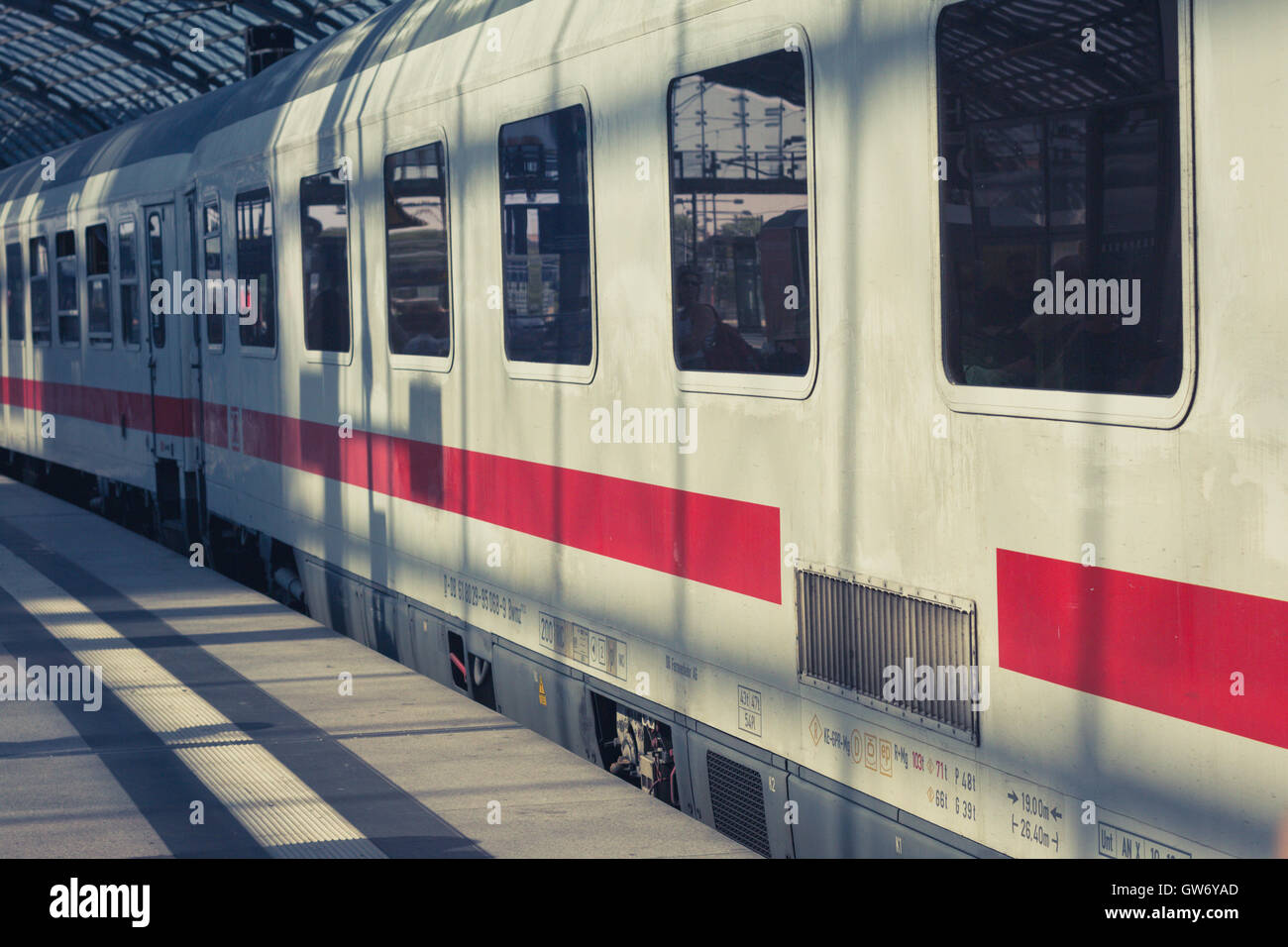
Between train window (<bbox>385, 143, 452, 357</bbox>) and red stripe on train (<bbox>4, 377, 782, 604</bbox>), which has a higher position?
train window (<bbox>385, 143, 452, 357</bbox>)

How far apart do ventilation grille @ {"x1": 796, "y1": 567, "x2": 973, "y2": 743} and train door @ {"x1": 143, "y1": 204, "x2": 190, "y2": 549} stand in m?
8.61

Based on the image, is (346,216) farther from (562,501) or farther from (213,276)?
(213,276)

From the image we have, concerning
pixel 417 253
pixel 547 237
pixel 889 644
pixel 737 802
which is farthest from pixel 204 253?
pixel 889 644

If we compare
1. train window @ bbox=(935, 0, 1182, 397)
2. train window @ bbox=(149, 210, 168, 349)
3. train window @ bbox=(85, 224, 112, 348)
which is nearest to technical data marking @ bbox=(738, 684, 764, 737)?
train window @ bbox=(935, 0, 1182, 397)

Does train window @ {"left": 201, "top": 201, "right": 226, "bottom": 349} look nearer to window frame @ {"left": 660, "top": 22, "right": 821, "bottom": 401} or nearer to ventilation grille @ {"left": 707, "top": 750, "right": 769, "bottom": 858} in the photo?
window frame @ {"left": 660, "top": 22, "right": 821, "bottom": 401}

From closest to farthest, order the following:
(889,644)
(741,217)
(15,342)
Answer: (889,644)
(741,217)
(15,342)

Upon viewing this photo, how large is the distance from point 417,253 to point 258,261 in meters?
2.81

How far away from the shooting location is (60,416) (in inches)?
665

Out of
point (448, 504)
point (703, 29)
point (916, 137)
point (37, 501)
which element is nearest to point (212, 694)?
point (448, 504)

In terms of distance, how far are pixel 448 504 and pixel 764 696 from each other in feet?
9.28

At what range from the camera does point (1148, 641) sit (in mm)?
3377

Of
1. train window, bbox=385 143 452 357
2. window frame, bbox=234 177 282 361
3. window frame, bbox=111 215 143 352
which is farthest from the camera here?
window frame, bbox=111 215 143 352

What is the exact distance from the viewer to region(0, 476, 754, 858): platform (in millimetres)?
5520
